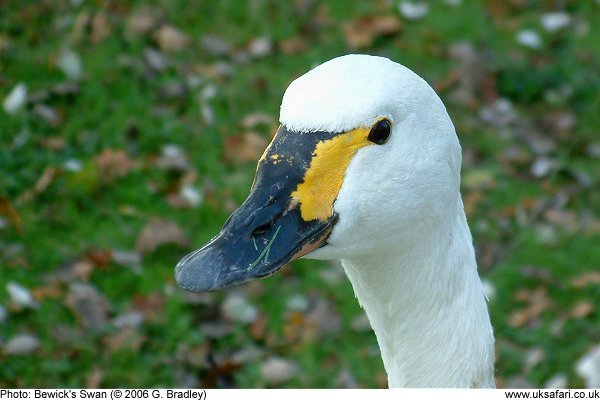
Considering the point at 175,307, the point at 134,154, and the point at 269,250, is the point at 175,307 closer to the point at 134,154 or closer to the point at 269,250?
the point at 134,154

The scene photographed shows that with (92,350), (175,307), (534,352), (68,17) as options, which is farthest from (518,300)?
(68,17)

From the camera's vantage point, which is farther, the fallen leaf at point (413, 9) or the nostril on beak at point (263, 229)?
the fallen leaf at point (413, 9)

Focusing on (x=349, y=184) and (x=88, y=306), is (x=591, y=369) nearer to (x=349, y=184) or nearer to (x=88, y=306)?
(x=88, y=306)

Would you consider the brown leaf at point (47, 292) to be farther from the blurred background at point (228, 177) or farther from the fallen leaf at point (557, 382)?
the fallen leaf at point (557, 382)

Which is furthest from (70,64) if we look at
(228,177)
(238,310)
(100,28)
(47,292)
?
(238,310)

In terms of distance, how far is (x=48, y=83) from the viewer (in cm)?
588

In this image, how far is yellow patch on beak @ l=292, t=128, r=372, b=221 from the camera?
2.41m

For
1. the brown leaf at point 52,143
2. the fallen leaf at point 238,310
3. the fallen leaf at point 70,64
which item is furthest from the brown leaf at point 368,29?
the fallen leaf at point 238,310

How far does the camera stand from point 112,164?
5410 mm

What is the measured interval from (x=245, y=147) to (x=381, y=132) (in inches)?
130

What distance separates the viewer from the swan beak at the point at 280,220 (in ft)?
7.84

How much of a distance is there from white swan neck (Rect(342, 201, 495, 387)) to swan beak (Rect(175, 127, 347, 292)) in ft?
0.84

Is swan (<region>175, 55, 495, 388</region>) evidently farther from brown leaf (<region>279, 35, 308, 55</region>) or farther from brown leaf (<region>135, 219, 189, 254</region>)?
brown leaf (<region>279, 35, 308, 55</region>)

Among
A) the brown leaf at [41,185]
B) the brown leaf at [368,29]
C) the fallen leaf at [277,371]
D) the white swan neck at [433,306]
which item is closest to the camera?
the white swan neck at [433,306]
